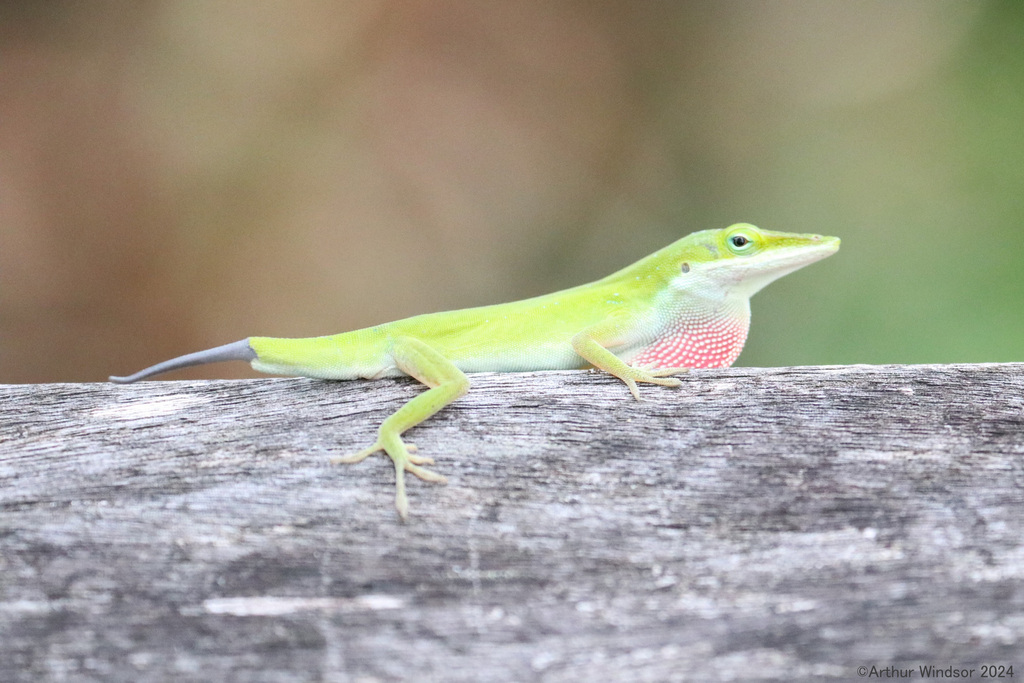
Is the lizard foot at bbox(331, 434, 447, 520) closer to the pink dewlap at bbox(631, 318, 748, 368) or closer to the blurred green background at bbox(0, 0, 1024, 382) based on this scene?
the pink dewlap at bbox(631, 318, 748, 368)

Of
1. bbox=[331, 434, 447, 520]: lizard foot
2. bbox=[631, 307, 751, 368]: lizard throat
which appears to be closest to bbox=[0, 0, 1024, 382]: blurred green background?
bbox=[631, 307, 751, 368]: lizard throat

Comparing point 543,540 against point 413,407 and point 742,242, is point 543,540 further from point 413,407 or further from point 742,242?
point 742,242

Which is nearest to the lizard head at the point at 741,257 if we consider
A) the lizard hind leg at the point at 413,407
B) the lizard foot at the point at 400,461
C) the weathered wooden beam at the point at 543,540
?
the weathered wooden beam at the point at 543,540

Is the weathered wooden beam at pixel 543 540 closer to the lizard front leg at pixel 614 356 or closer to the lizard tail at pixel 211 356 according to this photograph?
the lizard front leg at pixel 614 356

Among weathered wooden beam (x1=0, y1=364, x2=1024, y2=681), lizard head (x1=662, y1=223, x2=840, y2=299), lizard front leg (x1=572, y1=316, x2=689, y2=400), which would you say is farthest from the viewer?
lizard head (x1=662, y1=223, x2=840, y2=299)

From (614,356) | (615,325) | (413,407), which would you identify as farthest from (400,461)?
(615,325)

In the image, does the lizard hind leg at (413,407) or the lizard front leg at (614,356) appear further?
the lizard front leg at (614,356)

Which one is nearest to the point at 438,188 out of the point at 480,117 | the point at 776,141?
the point at 480,117
